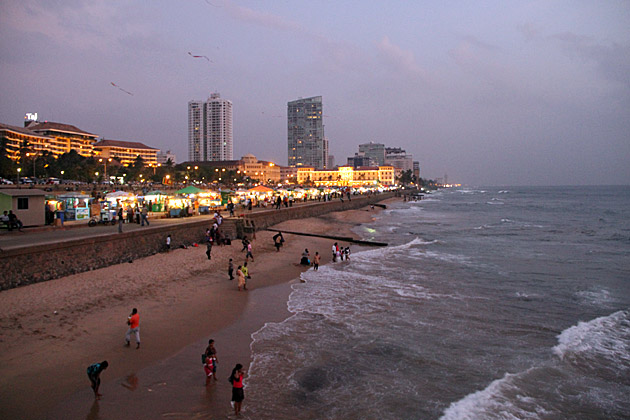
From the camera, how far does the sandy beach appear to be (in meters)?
6.27

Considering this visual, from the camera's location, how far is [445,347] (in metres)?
8.93

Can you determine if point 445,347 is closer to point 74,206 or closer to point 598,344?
point 598,344

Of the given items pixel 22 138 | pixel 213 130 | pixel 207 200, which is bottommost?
pixel 207 200

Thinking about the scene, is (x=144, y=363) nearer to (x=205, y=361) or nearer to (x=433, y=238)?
(x=205, y=361)

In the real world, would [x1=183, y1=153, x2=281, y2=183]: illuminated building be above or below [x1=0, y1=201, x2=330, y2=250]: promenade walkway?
above

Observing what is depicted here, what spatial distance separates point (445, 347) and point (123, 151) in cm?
12813

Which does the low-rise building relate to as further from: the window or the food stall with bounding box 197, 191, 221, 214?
the food stall with bounding box 197, 191, 221, 214

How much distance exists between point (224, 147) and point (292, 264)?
185m

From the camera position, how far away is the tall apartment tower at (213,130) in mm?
191837

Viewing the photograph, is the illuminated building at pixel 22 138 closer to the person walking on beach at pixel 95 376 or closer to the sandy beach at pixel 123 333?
the sandy beach at pixel 123 333

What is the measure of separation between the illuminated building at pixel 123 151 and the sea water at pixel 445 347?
355 ft

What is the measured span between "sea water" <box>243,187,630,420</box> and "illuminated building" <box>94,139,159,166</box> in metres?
108

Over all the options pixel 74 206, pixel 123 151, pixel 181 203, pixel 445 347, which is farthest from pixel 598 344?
pixel 123 151

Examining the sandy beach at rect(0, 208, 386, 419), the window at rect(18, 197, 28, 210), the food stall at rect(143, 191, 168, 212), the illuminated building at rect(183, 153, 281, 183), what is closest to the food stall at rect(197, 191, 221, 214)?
the food stall at rect(143, 191, 168, 212)
